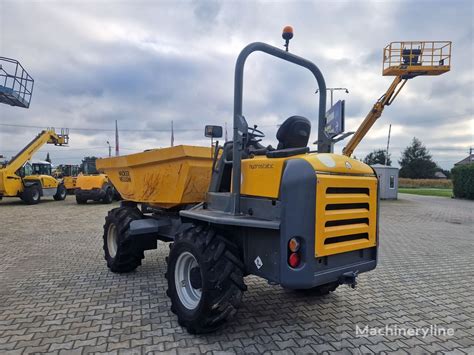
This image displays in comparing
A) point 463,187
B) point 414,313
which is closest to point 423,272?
point 414,313

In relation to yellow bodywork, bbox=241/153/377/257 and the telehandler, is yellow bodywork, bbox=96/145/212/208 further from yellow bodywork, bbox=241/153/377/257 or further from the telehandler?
yellow bodywork, bbox=241/153/377/257

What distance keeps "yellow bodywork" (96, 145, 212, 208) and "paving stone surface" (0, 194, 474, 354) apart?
1348 millimetres

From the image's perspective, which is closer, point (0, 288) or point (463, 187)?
point (0, 288)

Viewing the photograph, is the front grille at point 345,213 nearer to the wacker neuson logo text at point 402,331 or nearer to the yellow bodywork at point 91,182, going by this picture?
the wacker neuson logo text at point 402,331

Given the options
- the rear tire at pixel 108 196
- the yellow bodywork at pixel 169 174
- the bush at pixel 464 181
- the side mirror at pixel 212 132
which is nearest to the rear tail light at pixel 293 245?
the side mirror at pixel 212 132

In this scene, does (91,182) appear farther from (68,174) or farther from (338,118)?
(68,174)

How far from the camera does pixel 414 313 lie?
14.0ft

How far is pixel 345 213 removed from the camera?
3328 millimetres

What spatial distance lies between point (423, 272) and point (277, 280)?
4.27 metres

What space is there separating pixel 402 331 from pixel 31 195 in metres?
18.5

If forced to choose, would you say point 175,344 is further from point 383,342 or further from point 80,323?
point 383,342

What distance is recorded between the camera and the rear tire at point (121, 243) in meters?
5.34

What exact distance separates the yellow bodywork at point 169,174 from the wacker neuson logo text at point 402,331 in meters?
2.51

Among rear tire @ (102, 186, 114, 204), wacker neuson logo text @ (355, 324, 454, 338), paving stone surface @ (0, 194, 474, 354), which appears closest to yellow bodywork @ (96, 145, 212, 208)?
paving stone surface @ (0, 194, 474, 354)
